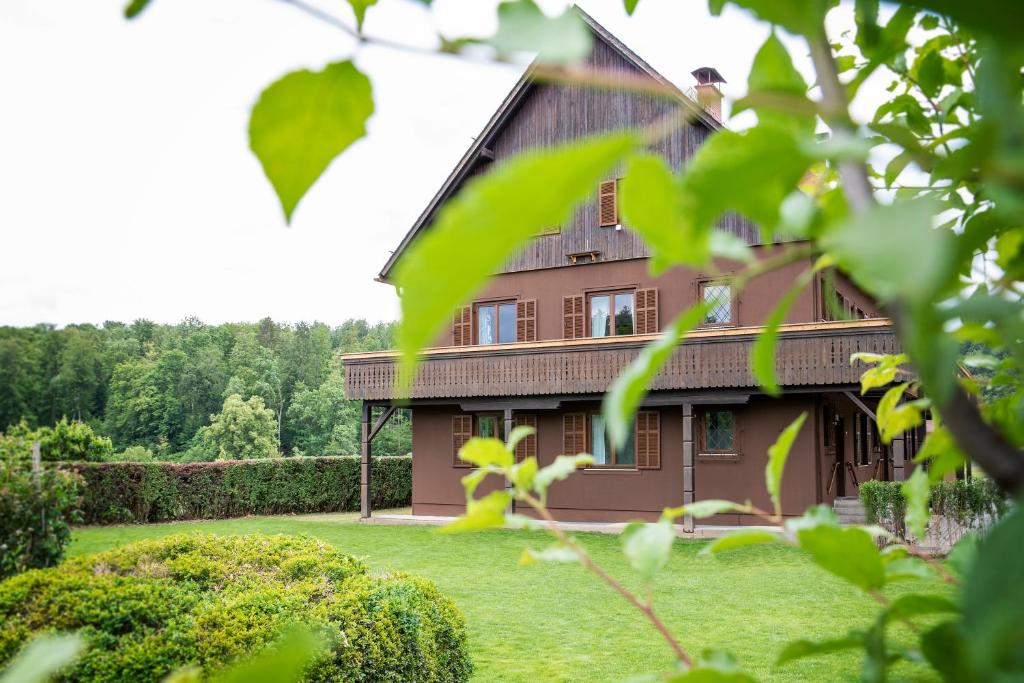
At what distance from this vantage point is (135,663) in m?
4.07

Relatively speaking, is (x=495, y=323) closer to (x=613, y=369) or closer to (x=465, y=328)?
(x=465, y=328)

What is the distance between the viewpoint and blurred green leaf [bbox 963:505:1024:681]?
210 mm

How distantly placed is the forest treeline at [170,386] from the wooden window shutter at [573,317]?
36565 mm

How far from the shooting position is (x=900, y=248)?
207 millimetres

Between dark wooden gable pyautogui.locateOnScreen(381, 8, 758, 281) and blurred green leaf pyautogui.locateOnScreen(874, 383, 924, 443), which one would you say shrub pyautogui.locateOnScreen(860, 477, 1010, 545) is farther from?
blurred green leaf pyautogui.locateOnScreen(874, 383, 924, 443)

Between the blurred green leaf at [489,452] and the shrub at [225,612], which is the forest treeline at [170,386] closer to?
the shrub at [225,612]

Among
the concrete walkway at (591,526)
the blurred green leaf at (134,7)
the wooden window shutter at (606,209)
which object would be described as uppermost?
the wooden window shutter at (606,209)

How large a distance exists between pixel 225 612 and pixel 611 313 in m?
12.9

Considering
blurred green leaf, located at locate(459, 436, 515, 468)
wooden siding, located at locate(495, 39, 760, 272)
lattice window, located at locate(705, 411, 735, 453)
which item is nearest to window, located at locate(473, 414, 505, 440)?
wooden siding, located at locate(495, 39, 760, 272)

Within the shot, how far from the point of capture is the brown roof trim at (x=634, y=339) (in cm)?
1326

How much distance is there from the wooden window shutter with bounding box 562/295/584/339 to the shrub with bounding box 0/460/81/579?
970cm

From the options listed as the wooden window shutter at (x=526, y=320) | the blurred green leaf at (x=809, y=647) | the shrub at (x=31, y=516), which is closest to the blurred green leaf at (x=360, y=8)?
the blurred green leaf at (x=809, y=647)

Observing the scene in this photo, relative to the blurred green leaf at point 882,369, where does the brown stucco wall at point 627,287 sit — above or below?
above

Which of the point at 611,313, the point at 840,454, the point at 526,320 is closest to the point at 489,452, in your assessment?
the point at 611,313
